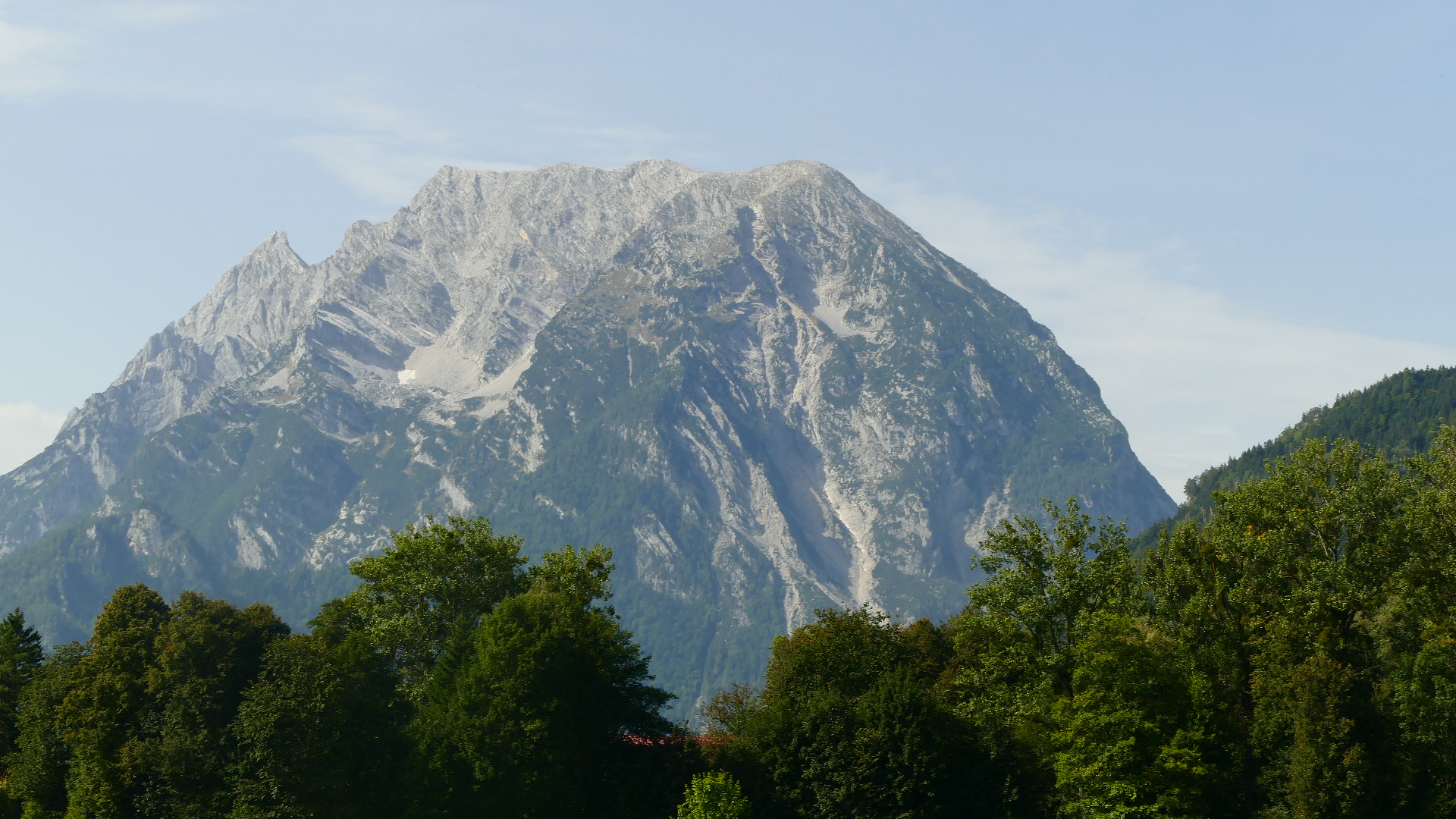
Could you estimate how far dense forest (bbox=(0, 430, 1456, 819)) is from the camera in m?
88.4

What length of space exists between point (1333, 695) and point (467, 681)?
57535 millimetres

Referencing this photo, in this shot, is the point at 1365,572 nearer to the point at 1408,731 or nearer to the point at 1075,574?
the point at 1408,731

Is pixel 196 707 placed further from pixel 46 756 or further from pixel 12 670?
pixel 12 670

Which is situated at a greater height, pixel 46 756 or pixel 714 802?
pixel 46 756

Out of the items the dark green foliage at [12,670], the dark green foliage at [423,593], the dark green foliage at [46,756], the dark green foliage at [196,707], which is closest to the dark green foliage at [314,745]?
the dark green foliage at [196,707]

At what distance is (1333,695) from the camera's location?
87.8 m

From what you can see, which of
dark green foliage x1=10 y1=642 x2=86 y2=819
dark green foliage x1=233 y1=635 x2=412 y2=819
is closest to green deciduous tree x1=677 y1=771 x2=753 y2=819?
dark green foliage x1=233 y1=635 x2=412 y2=819

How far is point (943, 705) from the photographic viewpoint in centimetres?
10169

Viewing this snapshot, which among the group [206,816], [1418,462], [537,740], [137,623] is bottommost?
[206,816]

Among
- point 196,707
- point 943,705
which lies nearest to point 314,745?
point 196,707

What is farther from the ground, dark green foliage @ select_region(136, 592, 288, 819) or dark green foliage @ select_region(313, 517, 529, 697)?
dark green foliage @ select_region(313, 517, 529, 697)

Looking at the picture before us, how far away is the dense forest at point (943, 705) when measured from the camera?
290ft

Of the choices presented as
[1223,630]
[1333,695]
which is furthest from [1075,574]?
[1333,695]

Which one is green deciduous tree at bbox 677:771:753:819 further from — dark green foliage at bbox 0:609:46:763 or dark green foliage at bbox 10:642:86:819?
dark green foliage at bbox 0:609:46:763
